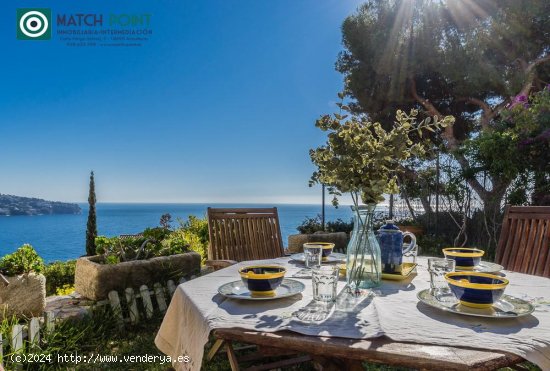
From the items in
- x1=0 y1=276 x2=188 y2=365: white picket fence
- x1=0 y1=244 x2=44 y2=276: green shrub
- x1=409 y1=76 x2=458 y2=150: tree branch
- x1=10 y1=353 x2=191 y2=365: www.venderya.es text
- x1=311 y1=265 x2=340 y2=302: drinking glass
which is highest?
x1=409 y1=76 x2=458 y2=150: tree branch

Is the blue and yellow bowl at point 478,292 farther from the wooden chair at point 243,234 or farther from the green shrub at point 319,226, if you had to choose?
the green shrub at point 319,226

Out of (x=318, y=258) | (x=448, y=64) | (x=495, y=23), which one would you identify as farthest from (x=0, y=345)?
(x=495, y=23)

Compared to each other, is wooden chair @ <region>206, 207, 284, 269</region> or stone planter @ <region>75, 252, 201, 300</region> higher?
wooden chair @ <region>206, 207, 284, 269</region>

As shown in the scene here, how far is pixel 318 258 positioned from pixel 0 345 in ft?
6.96

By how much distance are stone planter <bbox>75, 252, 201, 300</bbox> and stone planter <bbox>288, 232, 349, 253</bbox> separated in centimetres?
217

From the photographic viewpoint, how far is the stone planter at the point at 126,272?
3.12m

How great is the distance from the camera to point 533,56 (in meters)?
7.70

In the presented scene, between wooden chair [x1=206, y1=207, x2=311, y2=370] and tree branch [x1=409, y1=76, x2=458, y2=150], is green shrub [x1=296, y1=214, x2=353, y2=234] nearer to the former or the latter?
tree branch [x1=409, y1=76, x2=458, y2=150]

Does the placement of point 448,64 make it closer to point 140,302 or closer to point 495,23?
point 495,23

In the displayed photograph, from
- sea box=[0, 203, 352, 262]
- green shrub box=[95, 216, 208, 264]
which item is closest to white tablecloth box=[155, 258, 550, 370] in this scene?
sea box=[0, 203, 352, 262]

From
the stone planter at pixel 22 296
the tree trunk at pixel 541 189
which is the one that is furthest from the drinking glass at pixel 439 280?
the tree trunk at pixel 541 189

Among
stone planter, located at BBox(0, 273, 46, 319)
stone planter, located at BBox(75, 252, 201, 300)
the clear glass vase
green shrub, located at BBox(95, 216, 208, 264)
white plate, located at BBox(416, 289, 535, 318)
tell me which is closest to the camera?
white plate, located at BBox(416, 289, 535, 318)

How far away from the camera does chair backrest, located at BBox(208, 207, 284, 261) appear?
2375 mm

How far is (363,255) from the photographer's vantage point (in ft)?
4.47
